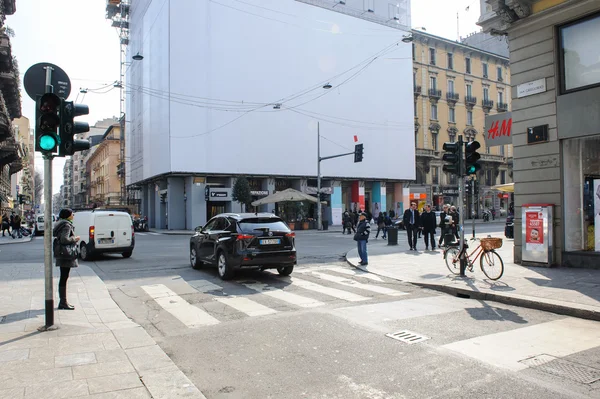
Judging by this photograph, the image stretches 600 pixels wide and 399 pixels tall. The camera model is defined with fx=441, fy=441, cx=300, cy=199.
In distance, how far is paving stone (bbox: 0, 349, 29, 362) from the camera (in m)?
4.82

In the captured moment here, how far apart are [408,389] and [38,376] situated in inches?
141

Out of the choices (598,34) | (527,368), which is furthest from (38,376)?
(598,34)

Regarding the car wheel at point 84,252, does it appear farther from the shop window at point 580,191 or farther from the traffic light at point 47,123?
the shop window at point 580,191

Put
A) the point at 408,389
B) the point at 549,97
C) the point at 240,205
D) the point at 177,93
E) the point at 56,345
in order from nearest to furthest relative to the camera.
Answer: the point at 408,389 → the point at 56,345 → the point at 549,97 → the point at 177,93 → the point at 240,205

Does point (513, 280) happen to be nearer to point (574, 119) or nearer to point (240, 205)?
point (574, 119)

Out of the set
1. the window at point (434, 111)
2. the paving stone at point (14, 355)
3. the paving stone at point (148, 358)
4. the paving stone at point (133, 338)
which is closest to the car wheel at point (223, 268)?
the paving stone at point (133, 338)

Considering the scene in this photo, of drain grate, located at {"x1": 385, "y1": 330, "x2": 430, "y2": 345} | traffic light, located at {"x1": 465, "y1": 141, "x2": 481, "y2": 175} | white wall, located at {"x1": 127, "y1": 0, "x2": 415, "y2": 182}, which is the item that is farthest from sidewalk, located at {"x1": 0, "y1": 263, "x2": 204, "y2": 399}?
white wall, located at {"x1": 127, "y1": 0, "x2": 415, "y2": 182}

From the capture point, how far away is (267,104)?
131 feet

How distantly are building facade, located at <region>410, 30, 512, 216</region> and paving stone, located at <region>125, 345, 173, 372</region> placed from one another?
154ft

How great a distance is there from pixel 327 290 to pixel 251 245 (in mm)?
2050

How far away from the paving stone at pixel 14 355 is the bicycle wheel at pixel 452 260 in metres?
8.82

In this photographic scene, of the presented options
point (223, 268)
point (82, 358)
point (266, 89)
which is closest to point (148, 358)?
point (82, 358)

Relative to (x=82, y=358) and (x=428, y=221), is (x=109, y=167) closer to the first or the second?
(x=428, y=221)

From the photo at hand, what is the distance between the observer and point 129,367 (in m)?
4.61
